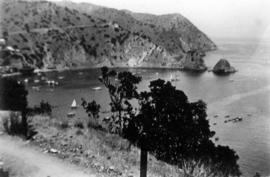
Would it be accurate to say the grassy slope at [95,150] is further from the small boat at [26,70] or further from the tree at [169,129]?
the small boat at [26,70]

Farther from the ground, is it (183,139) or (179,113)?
(179,113)

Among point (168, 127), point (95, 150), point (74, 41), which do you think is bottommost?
point (95, 150)

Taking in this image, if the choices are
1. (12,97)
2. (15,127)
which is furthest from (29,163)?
(12,97)

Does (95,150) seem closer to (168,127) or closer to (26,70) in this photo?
(168,127)

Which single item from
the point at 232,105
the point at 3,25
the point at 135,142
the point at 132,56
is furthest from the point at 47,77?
the point at 135,142

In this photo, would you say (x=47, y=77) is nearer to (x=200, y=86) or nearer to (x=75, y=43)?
(x=75, y=43)
